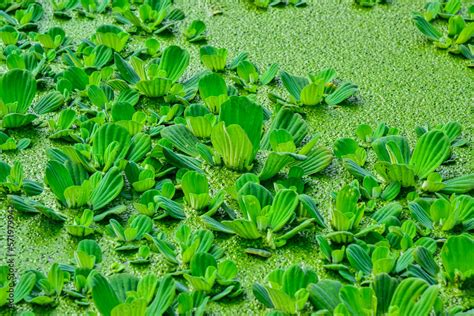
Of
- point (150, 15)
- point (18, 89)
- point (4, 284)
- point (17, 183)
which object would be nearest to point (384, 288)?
point (4, 284)

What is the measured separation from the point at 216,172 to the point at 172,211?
0.18 metres

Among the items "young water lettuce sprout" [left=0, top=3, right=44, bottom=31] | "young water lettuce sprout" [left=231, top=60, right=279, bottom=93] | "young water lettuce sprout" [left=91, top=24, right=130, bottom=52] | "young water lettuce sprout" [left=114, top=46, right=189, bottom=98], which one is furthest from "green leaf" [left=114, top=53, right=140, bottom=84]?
"young water lettuce sprout" [left=0, top=3, right=44, bottom=31]

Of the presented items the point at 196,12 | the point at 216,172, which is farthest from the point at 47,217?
the point at 196,12

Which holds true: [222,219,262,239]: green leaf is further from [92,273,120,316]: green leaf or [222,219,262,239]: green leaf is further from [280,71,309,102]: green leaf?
[280,71,309,102]: green leaf

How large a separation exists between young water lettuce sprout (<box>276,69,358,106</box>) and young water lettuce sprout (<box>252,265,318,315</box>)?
1.90ft

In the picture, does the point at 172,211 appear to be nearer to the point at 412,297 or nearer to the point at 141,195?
the point at 141,195

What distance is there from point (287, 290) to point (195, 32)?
3.14 ft

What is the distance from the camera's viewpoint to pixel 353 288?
132cm

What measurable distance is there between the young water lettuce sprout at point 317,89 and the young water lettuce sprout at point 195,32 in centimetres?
32

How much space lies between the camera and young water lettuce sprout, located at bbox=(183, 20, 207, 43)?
6.98 ft

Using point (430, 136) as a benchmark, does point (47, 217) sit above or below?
below

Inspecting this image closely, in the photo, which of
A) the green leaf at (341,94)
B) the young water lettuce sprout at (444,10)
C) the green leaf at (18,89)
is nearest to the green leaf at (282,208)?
the green leaf at (341,94)

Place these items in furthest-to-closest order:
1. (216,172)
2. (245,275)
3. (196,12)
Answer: (196,12), (216,172), (245,275)

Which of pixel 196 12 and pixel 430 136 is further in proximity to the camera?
pixel 196 12
